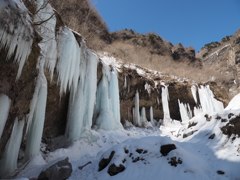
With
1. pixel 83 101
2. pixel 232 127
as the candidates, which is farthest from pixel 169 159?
pixel 83 101

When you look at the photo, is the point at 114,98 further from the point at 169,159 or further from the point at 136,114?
the point at 169,159

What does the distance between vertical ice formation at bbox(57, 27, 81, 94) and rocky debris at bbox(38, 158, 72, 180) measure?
3529 millimetres

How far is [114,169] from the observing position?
7203mm

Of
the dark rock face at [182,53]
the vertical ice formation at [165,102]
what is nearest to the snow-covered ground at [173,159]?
the vertical ice formation at [165,102]

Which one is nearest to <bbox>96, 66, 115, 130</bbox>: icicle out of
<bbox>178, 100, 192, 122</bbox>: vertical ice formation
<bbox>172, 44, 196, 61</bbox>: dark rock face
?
<bbox>178, 100, 192, 122</bbox>: vertical ice formation

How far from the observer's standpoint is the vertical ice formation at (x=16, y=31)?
18.3 ft

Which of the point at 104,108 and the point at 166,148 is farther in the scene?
the point at 104,108

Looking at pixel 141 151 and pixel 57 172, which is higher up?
pixel 141 151

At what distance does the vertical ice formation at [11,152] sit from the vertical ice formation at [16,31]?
153 cm

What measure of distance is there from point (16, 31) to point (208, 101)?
1830 cm

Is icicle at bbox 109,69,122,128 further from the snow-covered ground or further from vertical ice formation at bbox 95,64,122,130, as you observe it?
the snow-covered ground

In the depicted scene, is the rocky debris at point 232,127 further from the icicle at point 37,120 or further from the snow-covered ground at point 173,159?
the icicle at point 37,120

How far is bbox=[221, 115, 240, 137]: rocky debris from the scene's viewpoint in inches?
307

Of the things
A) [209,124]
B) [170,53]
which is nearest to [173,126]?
[209,124]
